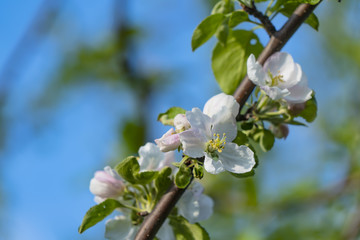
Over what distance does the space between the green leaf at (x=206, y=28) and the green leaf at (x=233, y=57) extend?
4.2 inches

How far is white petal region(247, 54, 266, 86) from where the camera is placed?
3.86ft

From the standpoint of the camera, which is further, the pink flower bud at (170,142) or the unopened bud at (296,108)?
the unopened bud at (296,108)

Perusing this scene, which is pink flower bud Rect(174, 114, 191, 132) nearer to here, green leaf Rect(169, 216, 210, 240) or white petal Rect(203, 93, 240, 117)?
white petal Rect(203, 93, 240, 117)

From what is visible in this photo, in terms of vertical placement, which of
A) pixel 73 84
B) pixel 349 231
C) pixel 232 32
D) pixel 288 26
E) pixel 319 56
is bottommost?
pixel 349 231

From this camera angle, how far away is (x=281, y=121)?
1.32m

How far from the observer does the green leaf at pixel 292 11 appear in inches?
53.0

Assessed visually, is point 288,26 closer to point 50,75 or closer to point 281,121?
point 281,121

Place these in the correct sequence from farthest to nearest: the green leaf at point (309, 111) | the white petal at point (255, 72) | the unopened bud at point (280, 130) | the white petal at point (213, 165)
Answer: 1. the unopened bud at point (280, 130)
2. the green leaf at point (309, 111)
3. the white petal at point (255, 72)
4. the white petal at point (213, 165)

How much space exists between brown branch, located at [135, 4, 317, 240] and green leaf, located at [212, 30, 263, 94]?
0.14 meters

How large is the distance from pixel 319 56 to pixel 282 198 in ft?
9.97

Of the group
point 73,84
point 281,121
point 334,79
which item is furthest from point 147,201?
point 334,79

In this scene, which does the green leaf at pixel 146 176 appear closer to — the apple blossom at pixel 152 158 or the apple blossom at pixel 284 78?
the apple blossom at pixel 152 158

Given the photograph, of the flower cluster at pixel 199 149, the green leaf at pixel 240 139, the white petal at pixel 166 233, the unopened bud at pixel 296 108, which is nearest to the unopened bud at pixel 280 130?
the flower cluster at pixel 199 149

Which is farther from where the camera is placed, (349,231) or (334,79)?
(334,79)
